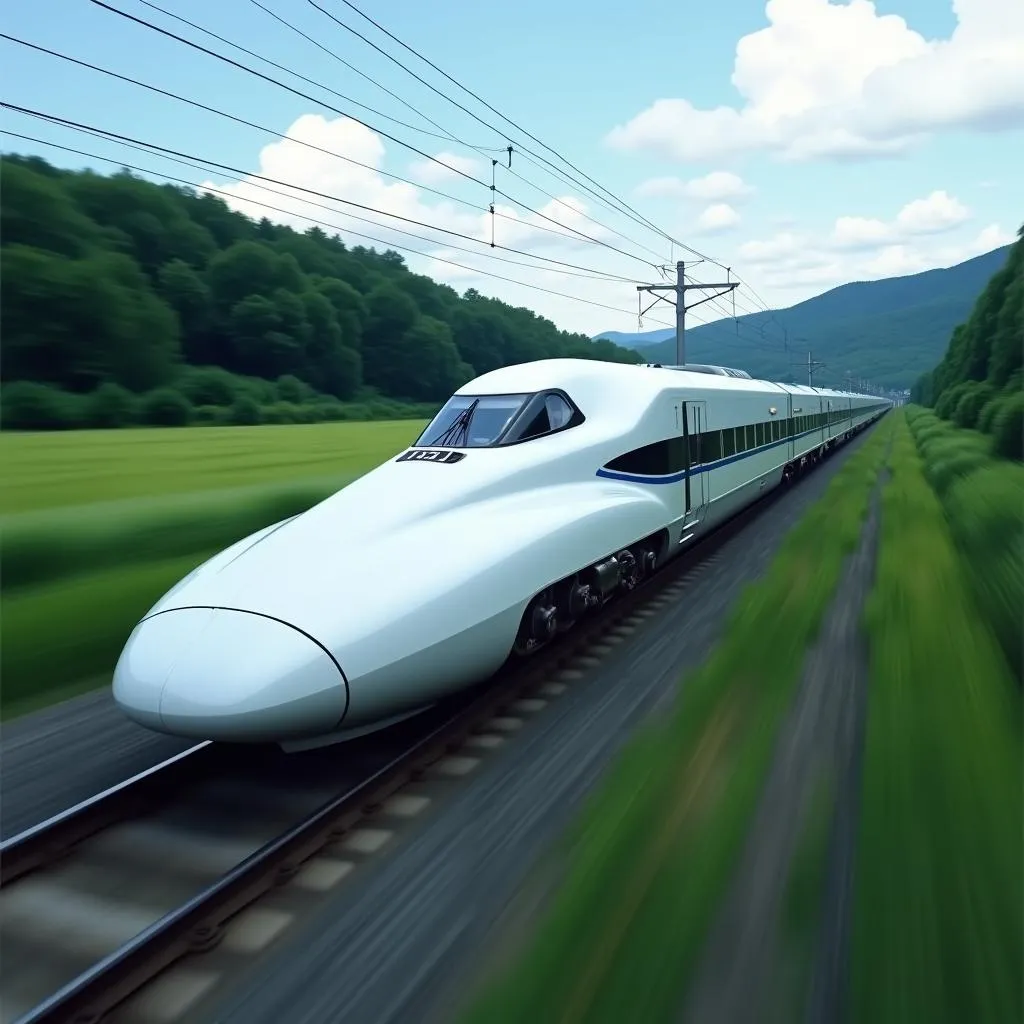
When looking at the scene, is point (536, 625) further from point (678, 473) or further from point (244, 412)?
point (244, 412)

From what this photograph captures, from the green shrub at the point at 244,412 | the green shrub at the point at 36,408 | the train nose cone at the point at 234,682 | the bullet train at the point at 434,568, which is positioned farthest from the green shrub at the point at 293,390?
the train nose cone at the point at 234,682

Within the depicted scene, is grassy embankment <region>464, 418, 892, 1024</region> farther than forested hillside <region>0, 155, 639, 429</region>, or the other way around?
forested hillside <region>0, 155, 639, 429</region>

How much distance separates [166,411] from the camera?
1008 inches

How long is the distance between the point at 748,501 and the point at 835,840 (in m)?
11.0

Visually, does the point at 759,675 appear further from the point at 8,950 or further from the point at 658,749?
the point at 8,950

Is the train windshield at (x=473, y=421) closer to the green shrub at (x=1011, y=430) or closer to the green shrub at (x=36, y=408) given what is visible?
the green shrub at (x=1011, y=430)

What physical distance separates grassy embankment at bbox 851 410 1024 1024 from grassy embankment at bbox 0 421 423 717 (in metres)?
6.43

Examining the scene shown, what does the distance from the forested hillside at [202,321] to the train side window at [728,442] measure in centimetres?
1816

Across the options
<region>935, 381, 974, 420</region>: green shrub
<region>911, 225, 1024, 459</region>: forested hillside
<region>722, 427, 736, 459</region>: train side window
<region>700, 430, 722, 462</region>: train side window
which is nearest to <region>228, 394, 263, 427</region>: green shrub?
<region>722, 427, 736, 459</region>: train side window

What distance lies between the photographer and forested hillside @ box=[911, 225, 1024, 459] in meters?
16.7

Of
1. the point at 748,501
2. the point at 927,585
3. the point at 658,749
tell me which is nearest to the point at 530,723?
the point at 658,749

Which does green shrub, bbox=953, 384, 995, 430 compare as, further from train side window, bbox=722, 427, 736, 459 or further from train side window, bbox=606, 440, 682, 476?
train side window, bbox=606, 440, 682, 476

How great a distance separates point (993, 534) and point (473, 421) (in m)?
6.23

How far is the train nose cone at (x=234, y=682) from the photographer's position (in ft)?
14.7
